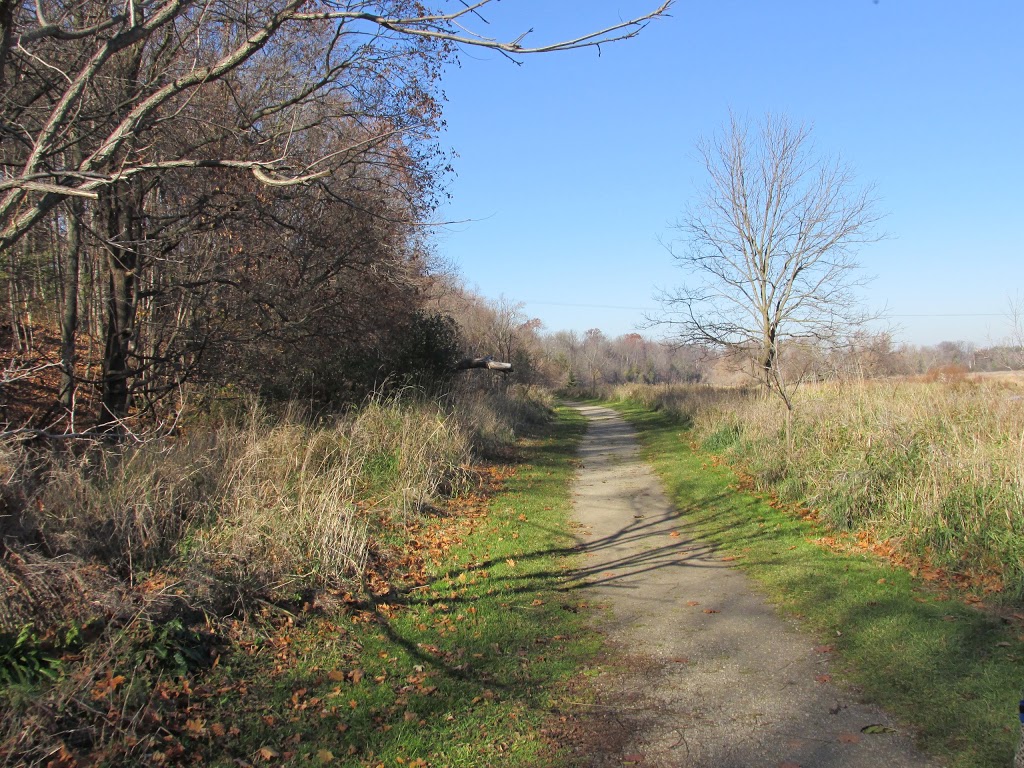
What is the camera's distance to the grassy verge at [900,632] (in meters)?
4.02

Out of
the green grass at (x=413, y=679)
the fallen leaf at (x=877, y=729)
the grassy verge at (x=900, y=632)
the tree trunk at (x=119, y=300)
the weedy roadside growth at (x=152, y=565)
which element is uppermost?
the tree trunk at (x=119, y=300)

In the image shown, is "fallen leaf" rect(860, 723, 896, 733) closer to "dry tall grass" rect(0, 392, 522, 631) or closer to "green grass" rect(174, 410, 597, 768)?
"green grass" rect(174, 410, 597, 768)

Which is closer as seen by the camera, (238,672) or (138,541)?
(238,672)

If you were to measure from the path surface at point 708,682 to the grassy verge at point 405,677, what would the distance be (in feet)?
1.34

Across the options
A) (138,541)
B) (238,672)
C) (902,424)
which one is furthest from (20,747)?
(902,424)

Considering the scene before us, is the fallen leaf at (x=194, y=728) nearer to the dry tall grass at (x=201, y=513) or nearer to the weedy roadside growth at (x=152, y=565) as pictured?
the weedy roadside growth at (x=152, y=565)

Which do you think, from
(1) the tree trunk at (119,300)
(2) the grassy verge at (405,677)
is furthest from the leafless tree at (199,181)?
(2) the grassy verge at (405,677)

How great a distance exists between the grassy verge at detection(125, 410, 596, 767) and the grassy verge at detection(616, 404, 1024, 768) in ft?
6.58

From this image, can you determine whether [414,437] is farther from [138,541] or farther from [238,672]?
[238,672]

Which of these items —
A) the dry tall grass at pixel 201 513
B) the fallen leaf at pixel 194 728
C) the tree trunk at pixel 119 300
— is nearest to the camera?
the fallen leaf at pixel 194 728

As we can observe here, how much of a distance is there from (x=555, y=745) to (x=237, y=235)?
30.9 feet

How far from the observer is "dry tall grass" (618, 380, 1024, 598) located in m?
6.60

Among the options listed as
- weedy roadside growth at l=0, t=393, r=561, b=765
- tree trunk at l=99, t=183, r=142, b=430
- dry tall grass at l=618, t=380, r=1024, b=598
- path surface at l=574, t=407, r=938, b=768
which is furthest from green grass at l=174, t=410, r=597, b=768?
tree trunk at l=99, t=183, r=142, b=430

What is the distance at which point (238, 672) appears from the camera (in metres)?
4.77
